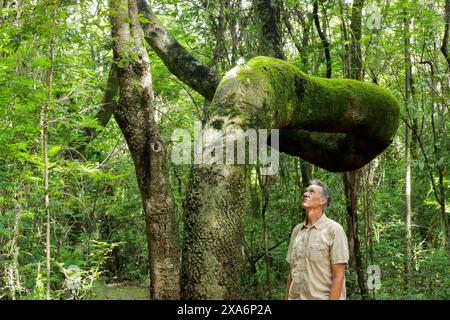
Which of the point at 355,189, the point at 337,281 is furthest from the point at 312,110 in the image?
the point at 355,189

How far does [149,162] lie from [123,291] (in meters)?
6.71

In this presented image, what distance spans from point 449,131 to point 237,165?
24.8 feet

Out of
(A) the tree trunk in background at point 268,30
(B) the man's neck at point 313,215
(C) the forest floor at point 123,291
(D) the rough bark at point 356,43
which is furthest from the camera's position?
(C) the forest floor at point 123,291

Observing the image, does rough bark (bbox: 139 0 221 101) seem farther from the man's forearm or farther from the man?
the man's forearm

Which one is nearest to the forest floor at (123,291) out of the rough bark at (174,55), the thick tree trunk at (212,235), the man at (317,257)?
the rough bark at (174,55)

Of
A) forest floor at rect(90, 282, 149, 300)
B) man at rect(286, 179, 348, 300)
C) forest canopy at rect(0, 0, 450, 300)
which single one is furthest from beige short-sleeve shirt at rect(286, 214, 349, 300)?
forest floor at rect(90, 282, 149, 300)

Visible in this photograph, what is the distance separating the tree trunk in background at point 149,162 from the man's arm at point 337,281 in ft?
4.08

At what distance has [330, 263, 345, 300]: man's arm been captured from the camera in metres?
3.50

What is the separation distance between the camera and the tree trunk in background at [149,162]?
12.8ft

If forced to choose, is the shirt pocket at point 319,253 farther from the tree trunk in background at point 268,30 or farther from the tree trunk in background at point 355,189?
the tree trunk in background at point 355,189

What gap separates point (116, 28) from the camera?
4207 mm

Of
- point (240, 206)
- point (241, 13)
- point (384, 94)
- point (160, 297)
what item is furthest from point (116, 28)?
point (241, 13)

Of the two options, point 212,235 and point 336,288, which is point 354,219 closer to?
point 336,288
